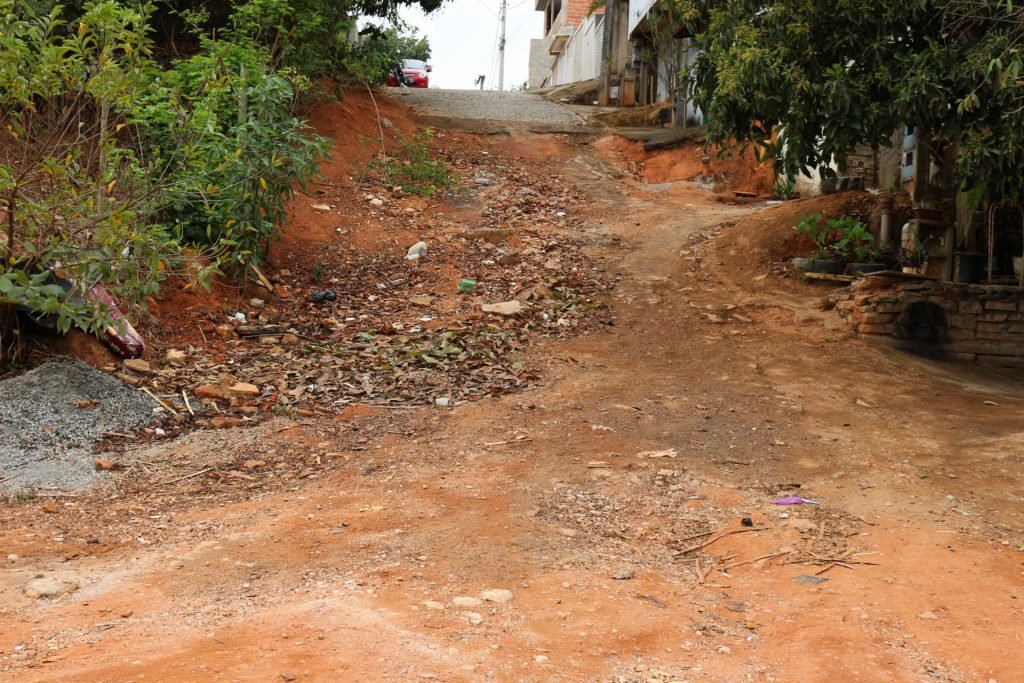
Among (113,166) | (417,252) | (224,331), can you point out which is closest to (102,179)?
(113,166)

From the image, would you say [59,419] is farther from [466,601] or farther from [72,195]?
[466,601]

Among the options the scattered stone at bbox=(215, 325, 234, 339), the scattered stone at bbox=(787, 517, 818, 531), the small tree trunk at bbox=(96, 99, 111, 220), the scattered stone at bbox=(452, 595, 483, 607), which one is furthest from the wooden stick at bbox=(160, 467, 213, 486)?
the scattered stone at bbox=(787, 517, 818, 531)

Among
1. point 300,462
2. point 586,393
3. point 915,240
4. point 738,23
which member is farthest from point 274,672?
point 915,240

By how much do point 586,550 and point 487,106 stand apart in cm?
1467

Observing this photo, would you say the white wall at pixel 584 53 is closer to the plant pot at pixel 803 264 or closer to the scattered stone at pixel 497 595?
the plant pot at pixel 803 264

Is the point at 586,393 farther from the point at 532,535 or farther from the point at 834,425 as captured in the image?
the point at 532,535

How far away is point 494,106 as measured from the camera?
17.7 metres

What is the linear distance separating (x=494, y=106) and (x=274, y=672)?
15.9 metres

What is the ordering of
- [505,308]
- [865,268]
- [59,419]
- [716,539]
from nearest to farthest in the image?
[716,539], [59,419], [505,308], [865,268]

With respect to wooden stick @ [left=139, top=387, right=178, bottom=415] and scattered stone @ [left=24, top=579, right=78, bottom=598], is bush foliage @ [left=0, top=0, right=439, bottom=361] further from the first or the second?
scattered stone @ [left=24, top=579, right=78, bottom=598]

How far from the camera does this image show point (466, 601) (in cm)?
337

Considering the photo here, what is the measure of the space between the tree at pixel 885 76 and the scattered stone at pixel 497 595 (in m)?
4.54

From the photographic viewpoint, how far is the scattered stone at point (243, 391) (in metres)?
6.23

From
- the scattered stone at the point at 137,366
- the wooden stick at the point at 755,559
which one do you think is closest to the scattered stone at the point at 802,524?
the wooden stick at the point at 755,559
